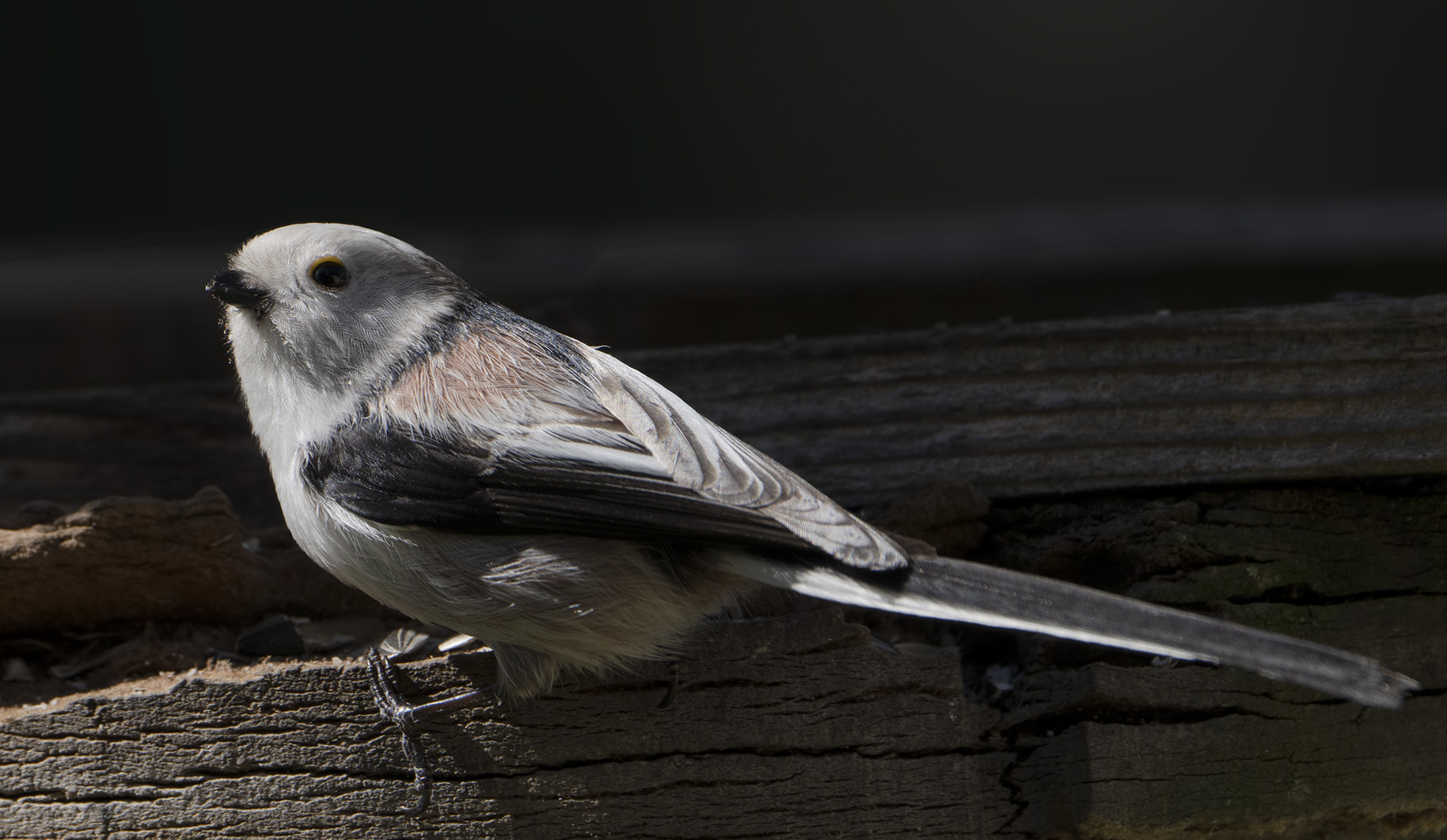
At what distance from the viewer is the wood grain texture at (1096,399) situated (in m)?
1.78

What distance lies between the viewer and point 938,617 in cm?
141

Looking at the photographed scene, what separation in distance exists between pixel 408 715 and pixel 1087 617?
93 centimetres

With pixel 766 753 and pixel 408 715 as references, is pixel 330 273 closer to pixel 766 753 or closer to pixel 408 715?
pixel 408 715

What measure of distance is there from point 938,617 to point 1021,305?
46.2 inches

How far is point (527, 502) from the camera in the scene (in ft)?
5.41

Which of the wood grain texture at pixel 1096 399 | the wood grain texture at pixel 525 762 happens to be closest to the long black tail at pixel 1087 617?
the wood grain texture at pixel 525 762

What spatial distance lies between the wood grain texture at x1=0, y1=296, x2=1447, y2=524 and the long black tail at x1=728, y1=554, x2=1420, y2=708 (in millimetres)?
427

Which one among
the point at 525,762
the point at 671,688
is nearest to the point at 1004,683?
the point at 671,688

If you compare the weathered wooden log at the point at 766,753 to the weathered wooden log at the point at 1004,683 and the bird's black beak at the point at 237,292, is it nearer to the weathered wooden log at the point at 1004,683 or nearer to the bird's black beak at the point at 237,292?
the weathered wooden log at the point at 1004,683

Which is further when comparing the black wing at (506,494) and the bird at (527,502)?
the black wing at (506,494)

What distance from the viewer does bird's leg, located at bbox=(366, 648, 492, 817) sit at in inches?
61.2

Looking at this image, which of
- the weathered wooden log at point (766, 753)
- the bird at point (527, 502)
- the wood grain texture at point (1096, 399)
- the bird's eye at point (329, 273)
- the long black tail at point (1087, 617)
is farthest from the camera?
the bird's eye at point (329, 273)

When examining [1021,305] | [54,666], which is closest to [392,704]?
[54,666]

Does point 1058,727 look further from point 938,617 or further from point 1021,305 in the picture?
point 1021,305
